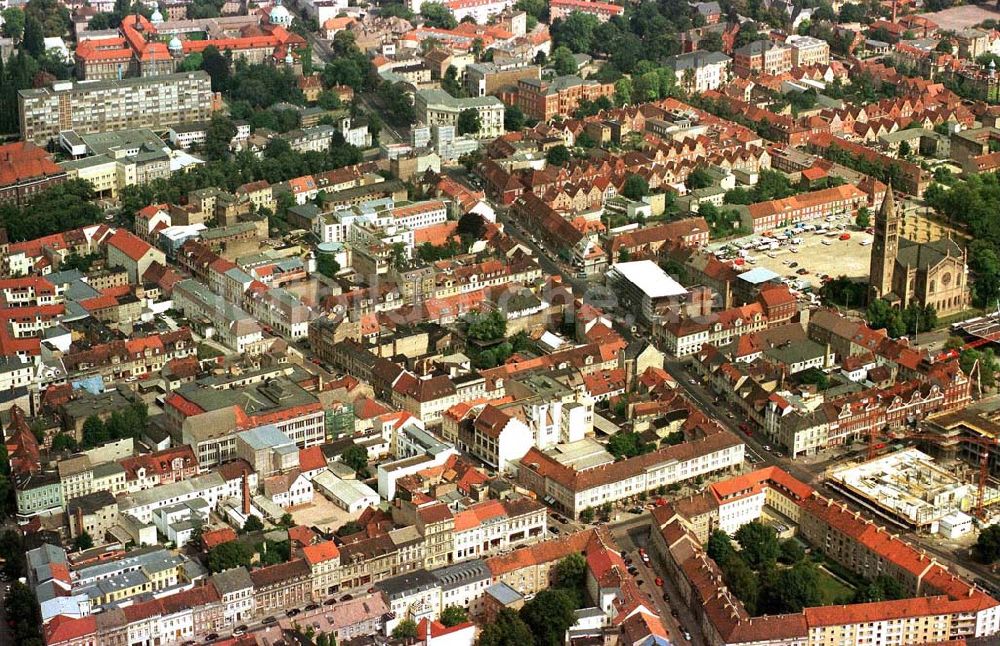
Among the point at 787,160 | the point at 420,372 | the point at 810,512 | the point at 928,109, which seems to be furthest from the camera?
the point at 928,109

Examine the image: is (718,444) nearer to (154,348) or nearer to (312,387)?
(312,387)

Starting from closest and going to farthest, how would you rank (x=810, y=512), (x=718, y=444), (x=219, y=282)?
(x=810, y=512), (x=718, y=444), (x=219, y=282)

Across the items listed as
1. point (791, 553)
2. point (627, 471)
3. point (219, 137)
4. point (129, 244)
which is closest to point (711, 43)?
point (219, 137)

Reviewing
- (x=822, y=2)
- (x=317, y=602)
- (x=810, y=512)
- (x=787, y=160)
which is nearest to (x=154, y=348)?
(x=317, y=602)

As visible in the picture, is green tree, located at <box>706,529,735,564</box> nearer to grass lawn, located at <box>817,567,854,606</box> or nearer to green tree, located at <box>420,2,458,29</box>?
grass lawn, located at <box>817,567,854,606</box>

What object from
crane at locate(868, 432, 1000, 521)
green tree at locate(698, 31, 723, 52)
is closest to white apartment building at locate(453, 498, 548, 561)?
crane at locate(868, 432, 1000, 521)
